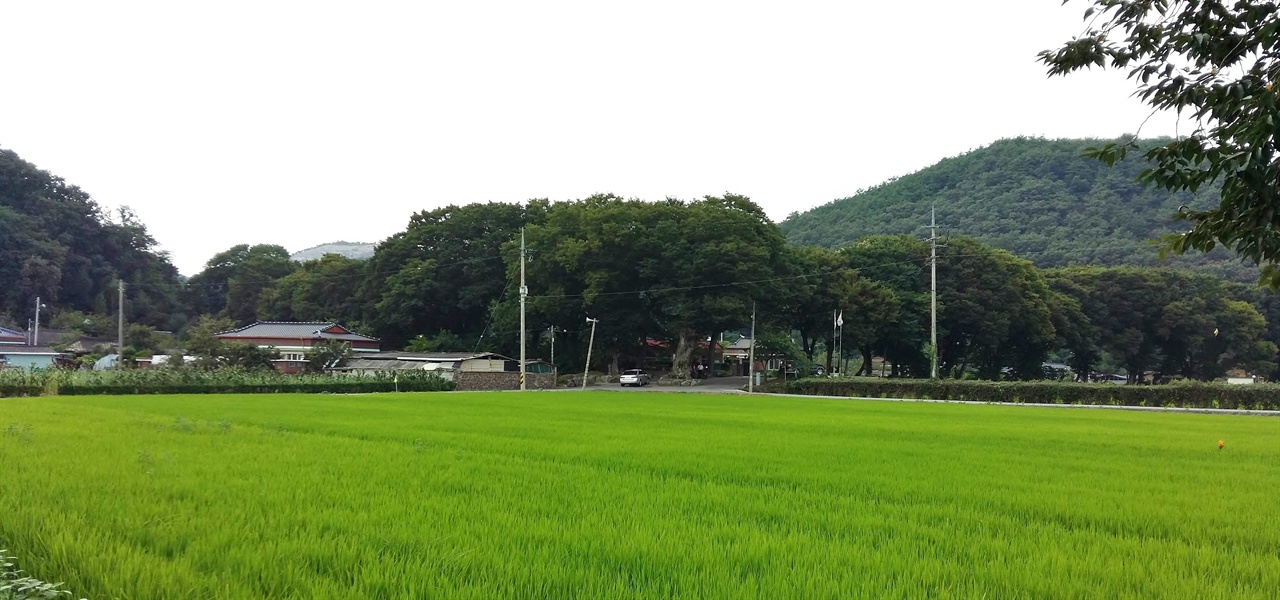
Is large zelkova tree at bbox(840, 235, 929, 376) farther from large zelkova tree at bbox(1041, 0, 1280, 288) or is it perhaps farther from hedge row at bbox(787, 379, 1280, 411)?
large zelkova tree at bbox(1041, 0, 1280, 288)

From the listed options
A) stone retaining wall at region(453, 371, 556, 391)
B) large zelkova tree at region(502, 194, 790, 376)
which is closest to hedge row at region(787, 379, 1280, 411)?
large zelkova tree at region(502, 194, 790, 376)

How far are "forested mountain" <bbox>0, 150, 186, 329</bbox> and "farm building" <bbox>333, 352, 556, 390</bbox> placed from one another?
34.5 metres

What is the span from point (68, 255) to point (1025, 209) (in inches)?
3479

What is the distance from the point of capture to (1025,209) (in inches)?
2739

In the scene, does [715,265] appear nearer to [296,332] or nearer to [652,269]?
[652,269]

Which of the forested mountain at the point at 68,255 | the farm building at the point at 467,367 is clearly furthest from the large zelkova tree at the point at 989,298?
the forested mountain at the point at 68,255

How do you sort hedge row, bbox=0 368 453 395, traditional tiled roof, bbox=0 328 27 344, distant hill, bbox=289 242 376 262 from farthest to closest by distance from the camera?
distant hill, bbox=289 242 376 262, traditional tiled roof, bbox=0 328 27 344, hedge row, bbox=0 368 453 395

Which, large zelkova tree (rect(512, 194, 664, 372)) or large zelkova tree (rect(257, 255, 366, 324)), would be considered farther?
large zelkova tree (rect(257, 255, 366, 324))

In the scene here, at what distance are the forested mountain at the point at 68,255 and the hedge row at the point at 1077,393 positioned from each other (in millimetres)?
→ 66883

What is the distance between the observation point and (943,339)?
5116 cm

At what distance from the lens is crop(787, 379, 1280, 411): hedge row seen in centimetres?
2686

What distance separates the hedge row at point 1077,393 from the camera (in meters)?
26.9

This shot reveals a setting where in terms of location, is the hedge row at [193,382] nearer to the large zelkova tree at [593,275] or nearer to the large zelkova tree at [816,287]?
the large zelkova tree at [593,275]

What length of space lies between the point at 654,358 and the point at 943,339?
2419 cm
